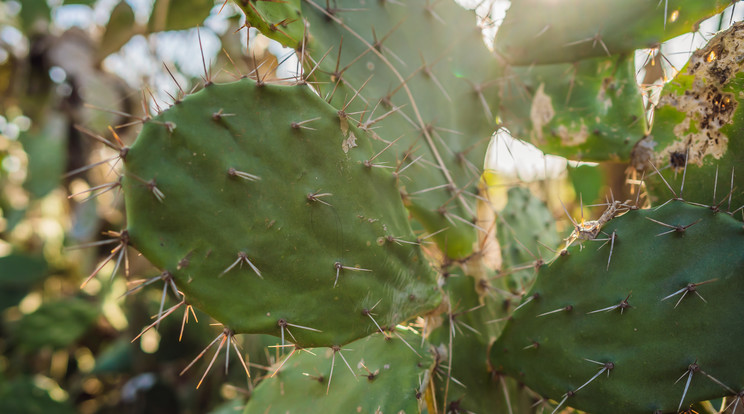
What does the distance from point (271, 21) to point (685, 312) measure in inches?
28.3

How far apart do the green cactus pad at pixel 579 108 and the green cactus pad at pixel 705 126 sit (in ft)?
0.35

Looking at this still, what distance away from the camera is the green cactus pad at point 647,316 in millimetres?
649

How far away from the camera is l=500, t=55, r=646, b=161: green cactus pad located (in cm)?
100

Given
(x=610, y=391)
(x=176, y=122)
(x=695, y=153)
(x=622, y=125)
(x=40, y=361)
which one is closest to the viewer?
(x=176, y=122)

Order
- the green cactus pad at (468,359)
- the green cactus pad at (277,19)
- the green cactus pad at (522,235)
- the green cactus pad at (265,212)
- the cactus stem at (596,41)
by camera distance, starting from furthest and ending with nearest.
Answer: the green cactus pad at (522,235) < the cactus stem at (596,41) < the green cactus pad at (468,359) < the green cactus pad at (277,19) < the green cactus pad at (265,212)

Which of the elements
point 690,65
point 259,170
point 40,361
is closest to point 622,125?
point 690,65

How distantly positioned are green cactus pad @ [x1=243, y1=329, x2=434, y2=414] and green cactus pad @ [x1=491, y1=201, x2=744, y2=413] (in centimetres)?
20

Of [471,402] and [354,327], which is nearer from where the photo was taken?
[354,327]

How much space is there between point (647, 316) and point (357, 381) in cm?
44

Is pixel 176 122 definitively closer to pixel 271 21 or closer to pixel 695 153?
pixel 271 21

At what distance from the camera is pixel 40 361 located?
8.41 feet

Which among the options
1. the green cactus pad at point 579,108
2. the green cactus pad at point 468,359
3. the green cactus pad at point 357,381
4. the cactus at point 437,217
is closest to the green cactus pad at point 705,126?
the cactus at point 437,217

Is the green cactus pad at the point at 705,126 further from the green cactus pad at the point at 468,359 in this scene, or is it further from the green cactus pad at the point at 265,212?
the green cactus pad at the point at 265,212

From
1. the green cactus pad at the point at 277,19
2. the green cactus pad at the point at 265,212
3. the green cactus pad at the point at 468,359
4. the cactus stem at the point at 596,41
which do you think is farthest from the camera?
the cactus stem at the point at 596,41
